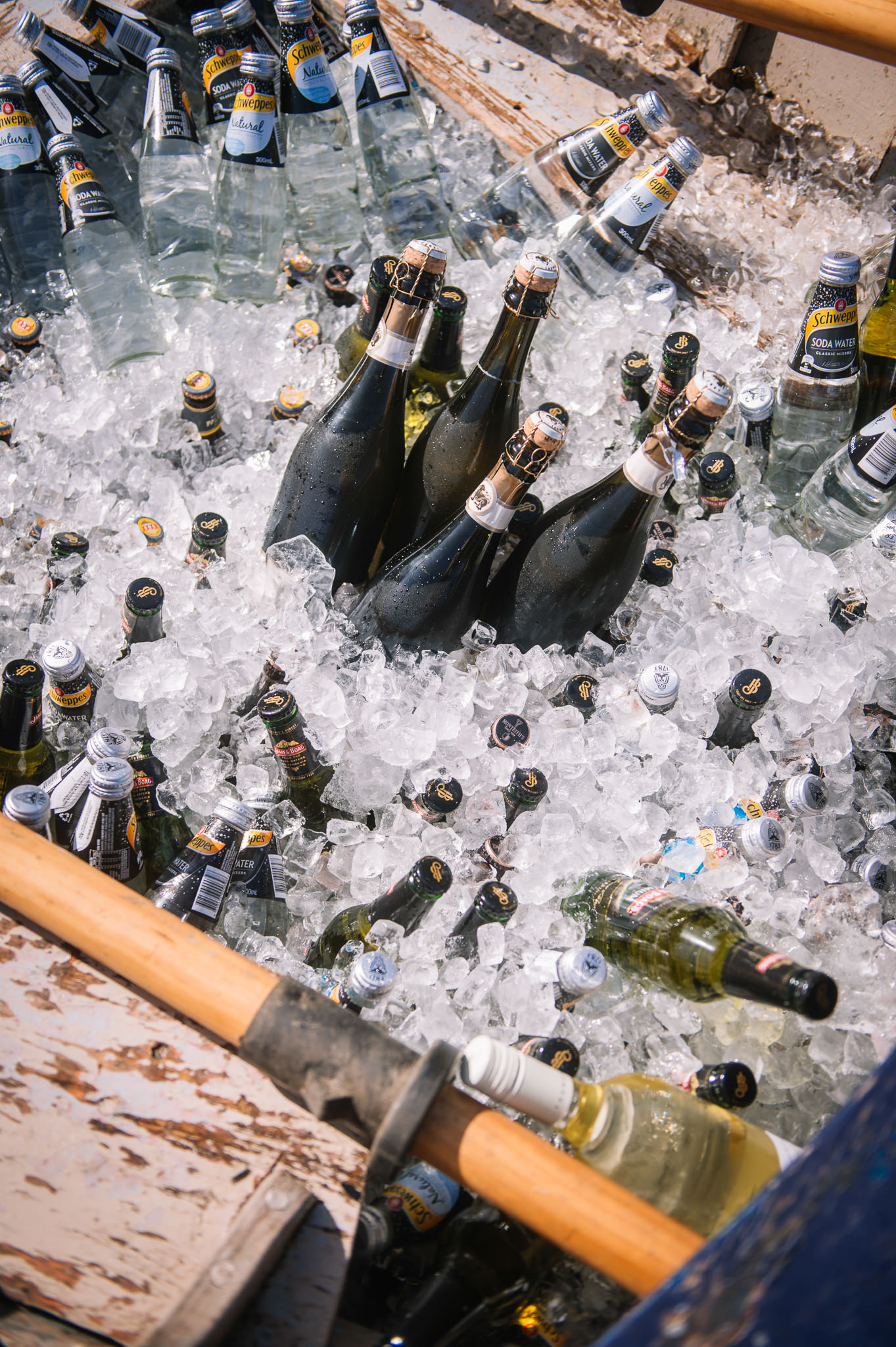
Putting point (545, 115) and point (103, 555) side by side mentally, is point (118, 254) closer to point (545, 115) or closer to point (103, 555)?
point (103, 555)

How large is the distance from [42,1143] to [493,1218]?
68 cm

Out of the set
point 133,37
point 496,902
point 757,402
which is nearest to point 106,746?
point 496,902

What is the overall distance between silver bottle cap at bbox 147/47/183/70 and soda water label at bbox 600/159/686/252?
1.36m

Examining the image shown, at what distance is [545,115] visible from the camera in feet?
9.13

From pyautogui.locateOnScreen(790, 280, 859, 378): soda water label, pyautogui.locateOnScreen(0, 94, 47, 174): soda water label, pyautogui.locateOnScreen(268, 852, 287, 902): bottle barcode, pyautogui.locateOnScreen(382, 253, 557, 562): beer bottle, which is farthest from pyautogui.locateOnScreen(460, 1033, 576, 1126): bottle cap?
pyautogui.locateOnScreen(0, 94, 47, 174): soda water label

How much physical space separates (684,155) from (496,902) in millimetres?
1964

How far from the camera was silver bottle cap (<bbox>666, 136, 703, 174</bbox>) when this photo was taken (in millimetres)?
2088

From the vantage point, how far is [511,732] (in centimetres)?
152

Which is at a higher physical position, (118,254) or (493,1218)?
(118,254)

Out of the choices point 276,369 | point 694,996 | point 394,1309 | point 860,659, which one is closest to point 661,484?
point 860,659

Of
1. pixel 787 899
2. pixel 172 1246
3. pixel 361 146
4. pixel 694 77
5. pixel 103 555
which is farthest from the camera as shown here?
pixel 694 77

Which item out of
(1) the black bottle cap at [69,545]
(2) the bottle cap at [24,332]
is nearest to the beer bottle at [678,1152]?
(1) the black bottle cap at [69,545]

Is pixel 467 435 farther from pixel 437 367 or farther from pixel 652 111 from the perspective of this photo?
pixel 652 111

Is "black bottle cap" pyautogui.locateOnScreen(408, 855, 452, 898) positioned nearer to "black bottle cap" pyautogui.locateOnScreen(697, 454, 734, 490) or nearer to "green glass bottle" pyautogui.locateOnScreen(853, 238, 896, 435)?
"black bottle cap" pyautogui.locateOnScreen(697, 454, 734, 490)
